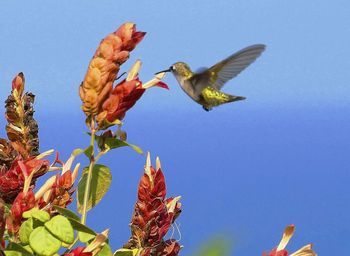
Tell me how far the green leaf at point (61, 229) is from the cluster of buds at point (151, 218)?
1.83 ft

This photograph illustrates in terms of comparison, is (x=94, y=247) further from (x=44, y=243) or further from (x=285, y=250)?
(x=285, y=250)

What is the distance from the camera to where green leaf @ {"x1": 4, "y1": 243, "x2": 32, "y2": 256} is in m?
1.92

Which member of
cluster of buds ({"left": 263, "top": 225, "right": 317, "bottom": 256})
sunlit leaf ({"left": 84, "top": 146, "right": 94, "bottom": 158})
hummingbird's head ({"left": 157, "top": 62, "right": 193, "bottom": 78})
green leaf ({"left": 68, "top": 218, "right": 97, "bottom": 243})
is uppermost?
hummingbird's head ({"left": 157, "top": 62, "right": 193, "bottom": 78})

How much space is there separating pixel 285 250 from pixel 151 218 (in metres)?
0.43

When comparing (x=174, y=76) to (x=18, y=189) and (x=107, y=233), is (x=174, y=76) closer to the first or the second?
(x=18, y=189)

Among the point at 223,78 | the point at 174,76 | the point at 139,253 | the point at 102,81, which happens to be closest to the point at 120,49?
the point at 102,81

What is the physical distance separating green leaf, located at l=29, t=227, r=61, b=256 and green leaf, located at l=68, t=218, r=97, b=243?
136mm

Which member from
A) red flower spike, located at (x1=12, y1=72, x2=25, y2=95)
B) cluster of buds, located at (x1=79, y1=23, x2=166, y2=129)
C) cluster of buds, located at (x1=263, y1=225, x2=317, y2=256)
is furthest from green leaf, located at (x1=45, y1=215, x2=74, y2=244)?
red flower spike, located at (x1=12, y1=72, x2=25, y2=95)

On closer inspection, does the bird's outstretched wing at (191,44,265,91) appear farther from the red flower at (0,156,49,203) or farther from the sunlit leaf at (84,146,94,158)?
the sunlit leaf at (84,146,94,158)

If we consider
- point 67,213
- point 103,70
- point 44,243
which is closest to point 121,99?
point 103,70

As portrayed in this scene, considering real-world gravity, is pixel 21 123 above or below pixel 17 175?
above

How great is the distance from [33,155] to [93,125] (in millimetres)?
608

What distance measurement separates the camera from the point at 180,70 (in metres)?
3.04

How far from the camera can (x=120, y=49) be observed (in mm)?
2059
